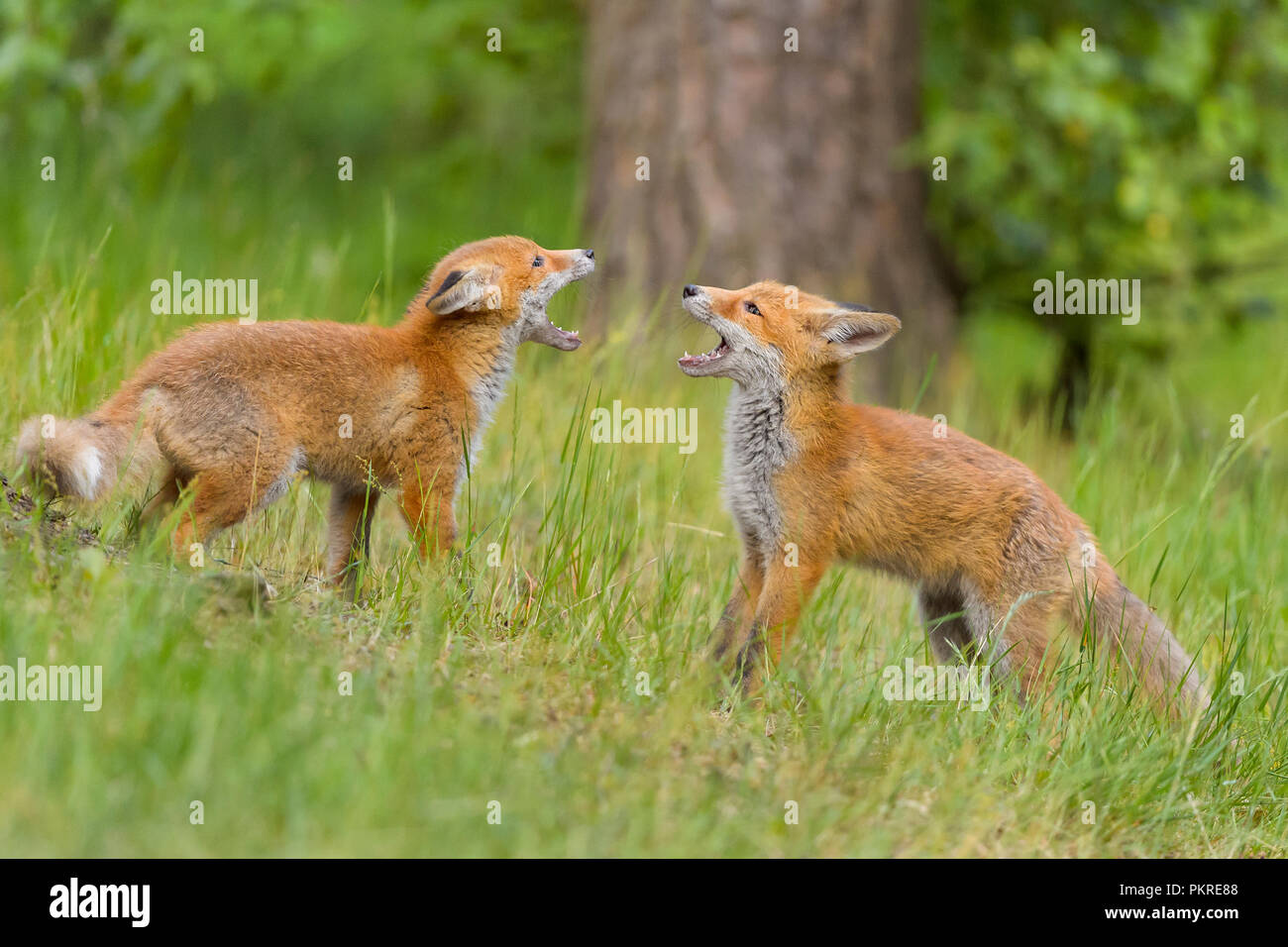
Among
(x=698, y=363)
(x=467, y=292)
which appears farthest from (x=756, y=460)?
(x=467, y=292)

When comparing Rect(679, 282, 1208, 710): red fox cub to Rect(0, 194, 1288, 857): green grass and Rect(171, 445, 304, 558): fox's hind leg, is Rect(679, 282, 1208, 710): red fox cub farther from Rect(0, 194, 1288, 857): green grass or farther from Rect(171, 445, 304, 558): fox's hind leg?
Rect(171, 445, 304, 558): fox's hind leg

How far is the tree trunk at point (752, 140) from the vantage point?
29.7 feet

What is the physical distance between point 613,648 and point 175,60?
539 centimetres

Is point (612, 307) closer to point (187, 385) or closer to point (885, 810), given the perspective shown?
point (187, 385)

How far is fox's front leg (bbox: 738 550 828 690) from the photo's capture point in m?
4.80

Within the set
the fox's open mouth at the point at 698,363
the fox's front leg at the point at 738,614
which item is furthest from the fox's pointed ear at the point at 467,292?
the fox's front leg at the point at 738,614

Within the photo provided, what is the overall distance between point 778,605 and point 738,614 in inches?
10.2

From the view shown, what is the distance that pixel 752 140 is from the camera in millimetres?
9102

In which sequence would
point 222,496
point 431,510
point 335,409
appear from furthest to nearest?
point 431,510, point 335,409, point 222,496

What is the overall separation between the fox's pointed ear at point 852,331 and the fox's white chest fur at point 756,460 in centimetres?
30

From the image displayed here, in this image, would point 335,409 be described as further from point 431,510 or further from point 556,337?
point 556,337

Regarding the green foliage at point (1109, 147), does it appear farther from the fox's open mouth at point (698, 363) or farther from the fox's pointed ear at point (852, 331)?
the fox's open mouth at point (698, 363)
